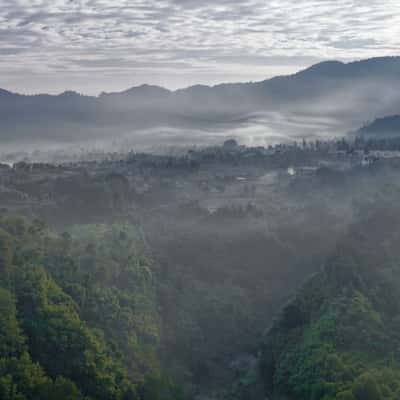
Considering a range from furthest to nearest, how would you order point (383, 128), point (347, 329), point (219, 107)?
point (219, 107) < point (383, 128) < point (347, 329)

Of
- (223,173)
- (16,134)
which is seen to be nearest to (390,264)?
(223,173)

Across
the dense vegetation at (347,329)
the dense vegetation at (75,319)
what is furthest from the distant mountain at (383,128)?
the dense vegetation at (75,319)

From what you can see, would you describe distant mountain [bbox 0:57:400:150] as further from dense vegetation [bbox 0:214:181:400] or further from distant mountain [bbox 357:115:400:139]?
dense vegetation [bbox 0:214:181:400]

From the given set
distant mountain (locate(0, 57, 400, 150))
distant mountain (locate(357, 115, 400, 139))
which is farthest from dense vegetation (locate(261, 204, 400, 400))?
distant mountain (locate(0, 57, 400, 150))

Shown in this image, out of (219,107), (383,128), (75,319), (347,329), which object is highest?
(219,107)

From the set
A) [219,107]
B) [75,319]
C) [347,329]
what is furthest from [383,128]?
[75,319]

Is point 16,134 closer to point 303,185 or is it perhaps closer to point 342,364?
point 303,185

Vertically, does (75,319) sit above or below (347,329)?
above

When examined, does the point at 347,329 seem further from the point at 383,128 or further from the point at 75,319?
the point at 383,128
